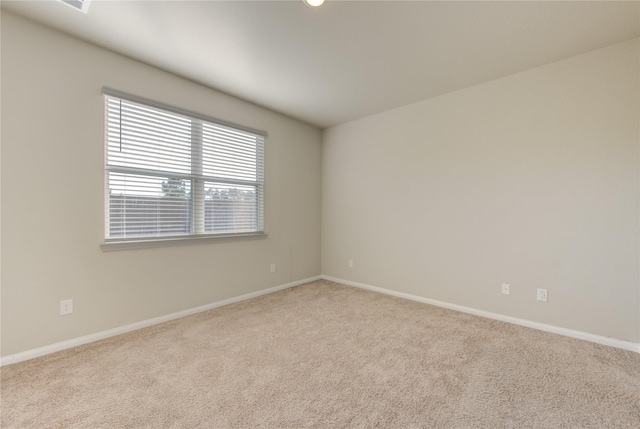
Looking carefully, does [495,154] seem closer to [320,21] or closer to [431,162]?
[431,162]

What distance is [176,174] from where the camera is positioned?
110 inches

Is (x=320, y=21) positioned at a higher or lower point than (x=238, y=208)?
higher

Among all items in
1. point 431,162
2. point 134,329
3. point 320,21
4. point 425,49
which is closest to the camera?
point 320,21

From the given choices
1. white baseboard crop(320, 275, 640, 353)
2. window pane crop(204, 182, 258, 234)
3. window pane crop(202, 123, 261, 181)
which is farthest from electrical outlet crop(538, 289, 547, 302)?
window pane crop(202, 123, 261, 181)

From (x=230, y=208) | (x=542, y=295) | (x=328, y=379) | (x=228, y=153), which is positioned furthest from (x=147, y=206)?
(x=542, y=295)

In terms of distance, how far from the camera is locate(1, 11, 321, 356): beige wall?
1948 mm

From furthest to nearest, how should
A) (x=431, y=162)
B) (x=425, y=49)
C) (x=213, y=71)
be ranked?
(x=431, y=162) < (x=213, y=71) < (x=425, y=49)

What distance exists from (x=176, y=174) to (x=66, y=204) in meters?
0.90

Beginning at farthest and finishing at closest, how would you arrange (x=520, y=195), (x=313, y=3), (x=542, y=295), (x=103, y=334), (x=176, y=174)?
(x=176, y=174)
(x=520, y=195)
(x=542, y=295)
(x=103, y=334)
(x=313, y=3)

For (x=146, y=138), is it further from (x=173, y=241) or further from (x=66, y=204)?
(x=173, y=241)

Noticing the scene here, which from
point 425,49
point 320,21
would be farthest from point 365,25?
point 425,49

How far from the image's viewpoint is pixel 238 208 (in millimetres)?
3396

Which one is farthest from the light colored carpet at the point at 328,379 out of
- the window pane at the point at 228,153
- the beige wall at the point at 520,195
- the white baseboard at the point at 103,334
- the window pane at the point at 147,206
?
the window pane at the point at 228,153

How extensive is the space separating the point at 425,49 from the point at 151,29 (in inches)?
88.1
